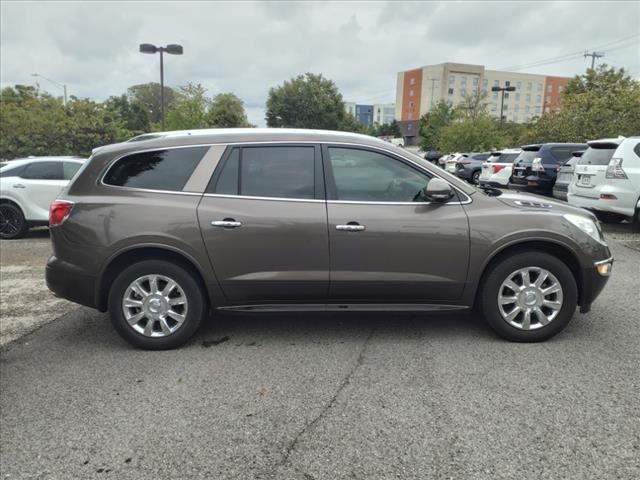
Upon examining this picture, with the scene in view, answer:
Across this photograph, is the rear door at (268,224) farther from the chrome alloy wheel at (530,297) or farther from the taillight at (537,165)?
the taillight at (537,165)

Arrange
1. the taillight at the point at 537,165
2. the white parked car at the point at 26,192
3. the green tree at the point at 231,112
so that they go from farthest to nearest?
the green tree at the point at 231,112 → the taillight at the point at 537,165 → the white parked car at the point at 26,192

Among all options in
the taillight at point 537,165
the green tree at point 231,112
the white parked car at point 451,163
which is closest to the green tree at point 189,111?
the white parked car at point 451,163

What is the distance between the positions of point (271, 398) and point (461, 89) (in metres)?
A: 112

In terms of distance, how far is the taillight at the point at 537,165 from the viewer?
1276cm

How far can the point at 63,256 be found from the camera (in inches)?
161

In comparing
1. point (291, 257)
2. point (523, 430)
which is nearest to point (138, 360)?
point (291, 257)

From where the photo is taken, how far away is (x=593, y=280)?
4.11 m

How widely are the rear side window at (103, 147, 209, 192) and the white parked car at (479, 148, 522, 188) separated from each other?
14.4 m

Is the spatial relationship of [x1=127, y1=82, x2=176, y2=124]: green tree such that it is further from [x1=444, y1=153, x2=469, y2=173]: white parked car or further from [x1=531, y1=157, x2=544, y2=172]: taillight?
[x1=531, y1=157, x2=544, y2=172]: taillight

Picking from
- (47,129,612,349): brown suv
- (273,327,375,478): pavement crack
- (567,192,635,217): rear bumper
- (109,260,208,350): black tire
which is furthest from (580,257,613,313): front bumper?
(567,192,635,217): rear bumper

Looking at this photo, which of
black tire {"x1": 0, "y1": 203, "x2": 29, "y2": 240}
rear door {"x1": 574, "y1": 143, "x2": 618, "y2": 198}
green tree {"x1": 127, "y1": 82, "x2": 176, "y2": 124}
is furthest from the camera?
green tree {"x1": 127, "y1": 82, "x2": 176, "y2": 124}

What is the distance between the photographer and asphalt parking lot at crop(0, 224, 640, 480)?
8.59ft

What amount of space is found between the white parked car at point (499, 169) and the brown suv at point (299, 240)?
13476 millimetres

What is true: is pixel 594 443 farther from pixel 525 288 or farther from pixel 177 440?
pixel 177 440
